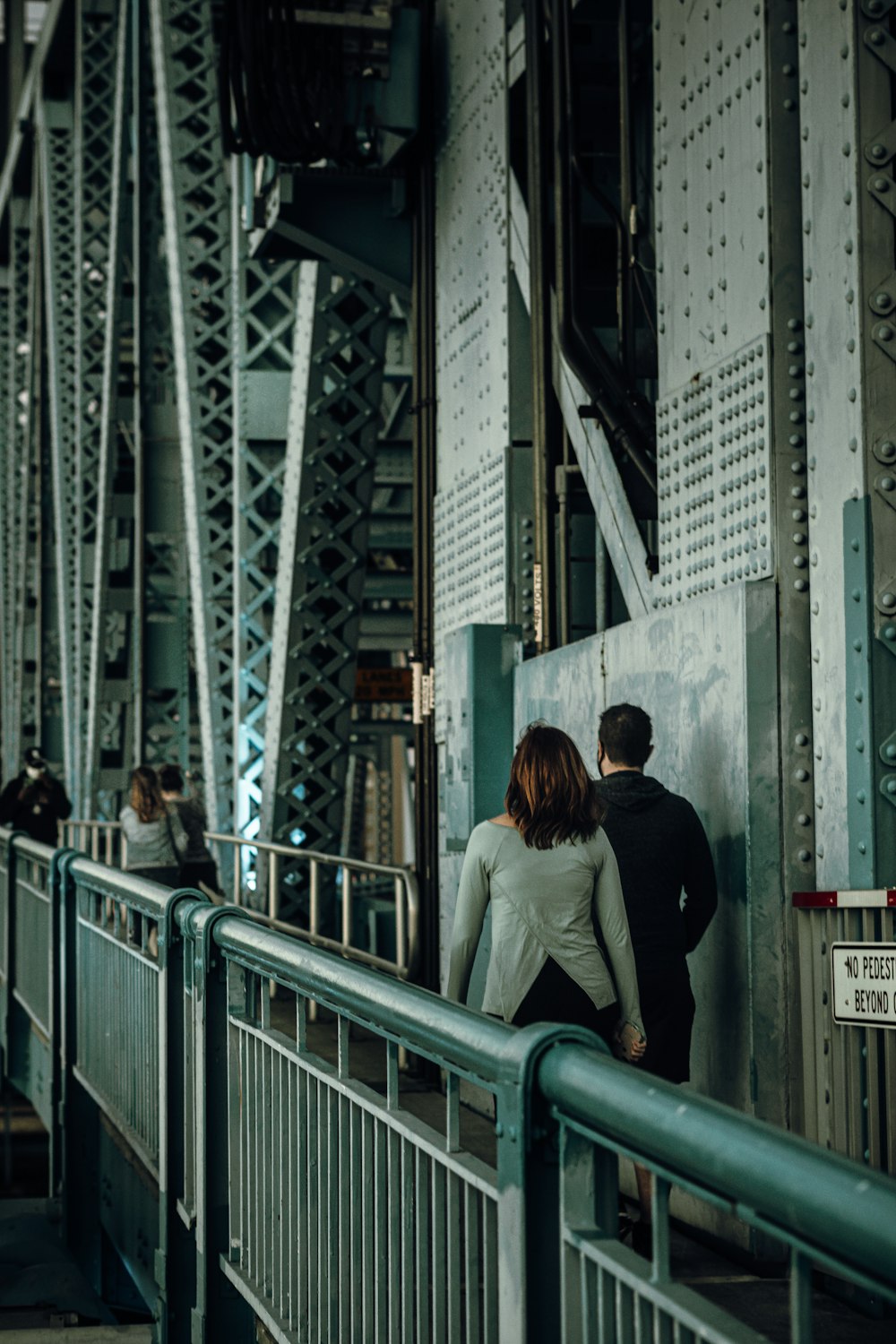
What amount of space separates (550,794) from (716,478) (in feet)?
5.27

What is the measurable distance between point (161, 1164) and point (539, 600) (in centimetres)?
368

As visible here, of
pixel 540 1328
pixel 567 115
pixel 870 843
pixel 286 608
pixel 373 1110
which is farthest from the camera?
pixel 286 608

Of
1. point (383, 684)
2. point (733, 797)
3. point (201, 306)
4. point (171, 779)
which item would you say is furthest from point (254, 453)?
point (733, 797)

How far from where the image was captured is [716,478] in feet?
20.4

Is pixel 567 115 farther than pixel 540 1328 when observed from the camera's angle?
Yes

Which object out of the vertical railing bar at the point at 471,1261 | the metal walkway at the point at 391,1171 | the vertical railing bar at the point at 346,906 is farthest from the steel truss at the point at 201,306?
the vertical railing bar at the point at 471,1261

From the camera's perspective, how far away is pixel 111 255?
2406cm

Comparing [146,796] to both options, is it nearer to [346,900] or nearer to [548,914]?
[346,900]

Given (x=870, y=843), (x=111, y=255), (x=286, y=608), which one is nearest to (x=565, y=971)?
(x=870, y=843)

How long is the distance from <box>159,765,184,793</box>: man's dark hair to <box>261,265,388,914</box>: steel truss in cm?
69

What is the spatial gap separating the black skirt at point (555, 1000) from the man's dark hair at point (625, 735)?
3.07ft

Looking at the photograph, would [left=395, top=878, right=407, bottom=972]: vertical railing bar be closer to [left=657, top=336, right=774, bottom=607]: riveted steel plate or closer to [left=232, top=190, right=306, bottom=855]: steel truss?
[left=657, top=336, right=774, bottom=607]: riveted steel plate

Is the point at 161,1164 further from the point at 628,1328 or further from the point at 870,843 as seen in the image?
the point at 628,1328

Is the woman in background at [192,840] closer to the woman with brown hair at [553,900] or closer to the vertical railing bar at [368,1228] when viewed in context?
the woman with brown hair at [553,900]
